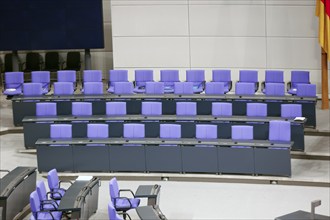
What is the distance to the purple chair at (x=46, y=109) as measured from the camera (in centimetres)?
1598

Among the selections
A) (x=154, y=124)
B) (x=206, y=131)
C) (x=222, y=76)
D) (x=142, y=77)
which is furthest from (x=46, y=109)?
(x=222, y=76)

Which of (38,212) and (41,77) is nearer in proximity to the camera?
(38,212)

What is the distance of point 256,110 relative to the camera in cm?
1540

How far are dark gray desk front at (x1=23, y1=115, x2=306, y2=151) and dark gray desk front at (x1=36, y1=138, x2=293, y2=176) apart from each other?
0.91 m

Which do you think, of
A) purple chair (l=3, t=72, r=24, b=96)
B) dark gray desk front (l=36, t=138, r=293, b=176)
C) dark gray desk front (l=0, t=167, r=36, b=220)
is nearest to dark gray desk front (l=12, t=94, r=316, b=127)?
purple chair (l=3, t=72, r=24, b=96)

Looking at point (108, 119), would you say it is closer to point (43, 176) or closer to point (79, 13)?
point (43, 176)

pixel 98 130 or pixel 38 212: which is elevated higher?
pixel 98 130

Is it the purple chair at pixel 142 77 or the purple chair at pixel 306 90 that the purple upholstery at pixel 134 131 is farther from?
the purple chair at pixel 306 90

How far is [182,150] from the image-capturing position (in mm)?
14172

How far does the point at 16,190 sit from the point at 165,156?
11.5 feet

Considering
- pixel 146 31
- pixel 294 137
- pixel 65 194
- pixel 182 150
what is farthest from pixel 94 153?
pixel 146 31

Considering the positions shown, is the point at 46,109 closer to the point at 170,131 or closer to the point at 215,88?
the point at 170,131

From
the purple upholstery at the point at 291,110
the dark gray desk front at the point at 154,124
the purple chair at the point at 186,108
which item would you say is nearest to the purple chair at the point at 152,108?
the dark gray desk front at the point at 154,124

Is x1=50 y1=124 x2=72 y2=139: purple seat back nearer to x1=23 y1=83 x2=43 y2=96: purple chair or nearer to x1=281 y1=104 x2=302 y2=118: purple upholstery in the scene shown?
x1=23 y1=83 x2=43 y2=96: purple chair
